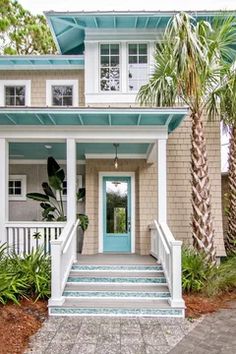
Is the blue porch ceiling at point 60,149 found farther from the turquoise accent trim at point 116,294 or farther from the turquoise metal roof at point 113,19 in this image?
the turquoise accent trim at point 116,294

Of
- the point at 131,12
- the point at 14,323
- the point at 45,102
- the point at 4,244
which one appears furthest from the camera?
the point at 45,102

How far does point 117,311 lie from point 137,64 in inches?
301

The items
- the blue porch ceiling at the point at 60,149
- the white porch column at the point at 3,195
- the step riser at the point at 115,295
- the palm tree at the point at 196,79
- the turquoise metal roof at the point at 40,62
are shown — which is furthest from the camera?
the turquoise metal roof at the point at 40,62

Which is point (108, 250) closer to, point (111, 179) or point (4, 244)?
point (111, 179)

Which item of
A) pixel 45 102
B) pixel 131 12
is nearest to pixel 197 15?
pixel 131 12

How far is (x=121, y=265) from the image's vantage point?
8781mm

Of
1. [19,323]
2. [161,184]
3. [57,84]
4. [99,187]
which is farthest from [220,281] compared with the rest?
[57,84]

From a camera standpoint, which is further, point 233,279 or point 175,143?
point 175,143

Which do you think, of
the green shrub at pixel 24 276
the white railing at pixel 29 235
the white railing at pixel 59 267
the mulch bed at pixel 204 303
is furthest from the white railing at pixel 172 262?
the green shrub at pixel 24 276

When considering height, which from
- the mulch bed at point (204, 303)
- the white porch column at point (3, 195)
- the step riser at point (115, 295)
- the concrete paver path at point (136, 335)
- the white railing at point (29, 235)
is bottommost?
the concrete paver path at point (136, 335)

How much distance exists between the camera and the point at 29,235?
351 inches

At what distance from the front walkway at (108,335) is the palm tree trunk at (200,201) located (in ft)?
8.74

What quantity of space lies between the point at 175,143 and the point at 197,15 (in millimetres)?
3920

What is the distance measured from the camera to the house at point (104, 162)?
7848 mm
